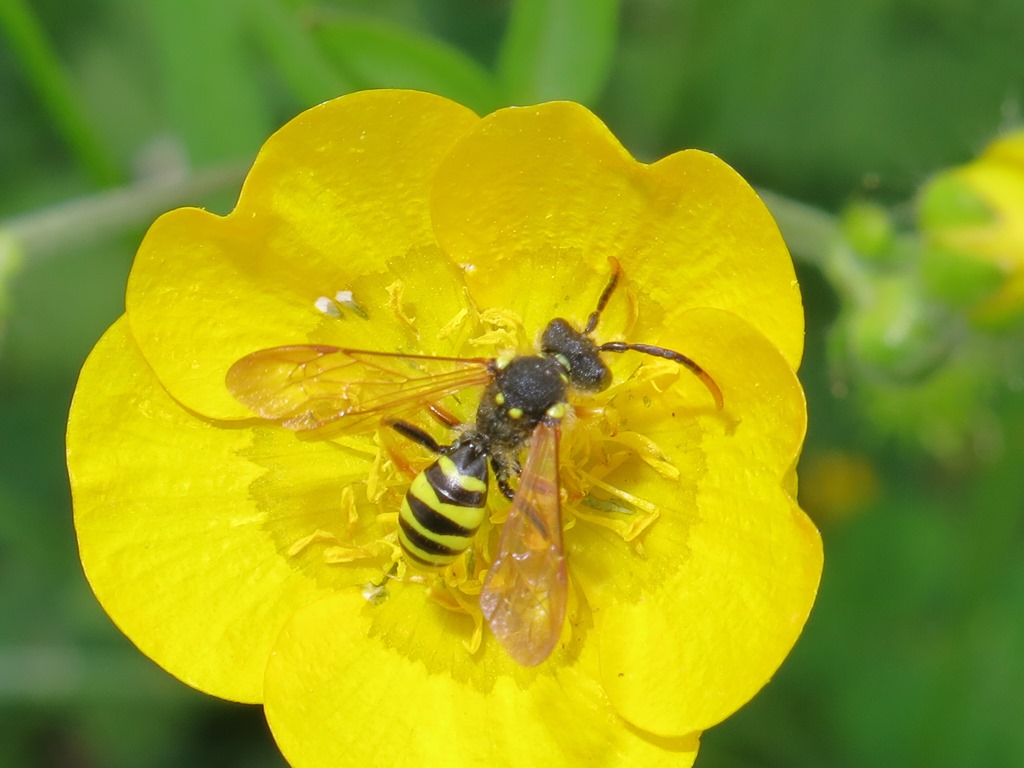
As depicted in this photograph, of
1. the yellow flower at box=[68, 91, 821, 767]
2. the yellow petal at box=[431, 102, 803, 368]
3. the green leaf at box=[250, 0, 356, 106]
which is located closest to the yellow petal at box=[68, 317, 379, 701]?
the yellow flower at box=[68, 91, 821, 767]

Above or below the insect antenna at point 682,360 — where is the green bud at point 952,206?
above

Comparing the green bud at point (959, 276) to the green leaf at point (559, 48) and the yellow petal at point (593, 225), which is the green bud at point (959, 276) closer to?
the yellow petal at point (593, 225)

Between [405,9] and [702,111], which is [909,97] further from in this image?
[405,9]

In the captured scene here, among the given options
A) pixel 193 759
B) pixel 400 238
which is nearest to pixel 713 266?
pixel 400 238

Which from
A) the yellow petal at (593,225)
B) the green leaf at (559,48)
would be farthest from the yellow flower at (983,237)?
the green leaf at (559,48)

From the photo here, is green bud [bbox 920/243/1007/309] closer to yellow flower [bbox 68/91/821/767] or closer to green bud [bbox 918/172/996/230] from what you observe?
green bud [bbox 918/172/996/230]

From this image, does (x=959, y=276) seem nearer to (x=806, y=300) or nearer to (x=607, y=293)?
(x=607, y=293)

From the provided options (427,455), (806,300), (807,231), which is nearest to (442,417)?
(427,455)

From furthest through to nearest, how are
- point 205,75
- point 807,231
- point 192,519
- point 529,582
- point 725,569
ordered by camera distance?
point 205,75, point 807,231, point 192,519, point 725,569, point 529,582
